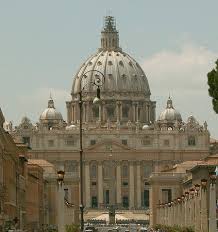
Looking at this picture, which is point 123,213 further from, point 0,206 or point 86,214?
point 0,206

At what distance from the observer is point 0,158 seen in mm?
59000

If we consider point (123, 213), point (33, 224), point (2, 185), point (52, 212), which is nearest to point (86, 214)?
point (123, 213)

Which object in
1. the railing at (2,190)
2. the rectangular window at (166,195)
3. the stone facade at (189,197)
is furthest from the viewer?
the rectangular window at (166,195)

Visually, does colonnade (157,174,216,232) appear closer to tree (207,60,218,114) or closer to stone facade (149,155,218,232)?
stone facade (149,155,218,232)

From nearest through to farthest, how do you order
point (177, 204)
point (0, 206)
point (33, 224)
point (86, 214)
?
point (0, 206), point (33, 224), point (177, 204), point (86, 214)

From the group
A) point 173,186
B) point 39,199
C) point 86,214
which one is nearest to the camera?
point 39,199

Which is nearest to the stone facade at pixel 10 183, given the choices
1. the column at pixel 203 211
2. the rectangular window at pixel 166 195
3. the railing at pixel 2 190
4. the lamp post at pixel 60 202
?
the railing at pixel 2 190

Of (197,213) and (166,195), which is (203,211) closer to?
(197,213)

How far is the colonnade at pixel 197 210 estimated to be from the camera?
57487mm

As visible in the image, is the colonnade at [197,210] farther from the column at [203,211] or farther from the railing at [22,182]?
the railing at [22,182]

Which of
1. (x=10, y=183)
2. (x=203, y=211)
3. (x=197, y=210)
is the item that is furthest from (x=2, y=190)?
(x=197, y=210)

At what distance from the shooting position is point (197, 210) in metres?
84.6

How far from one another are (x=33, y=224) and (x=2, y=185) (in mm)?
28550

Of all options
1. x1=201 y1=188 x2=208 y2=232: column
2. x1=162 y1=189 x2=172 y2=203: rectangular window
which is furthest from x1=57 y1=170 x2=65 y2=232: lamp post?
x1=162 y1=189 x2=172 y2=203: rectangular window
